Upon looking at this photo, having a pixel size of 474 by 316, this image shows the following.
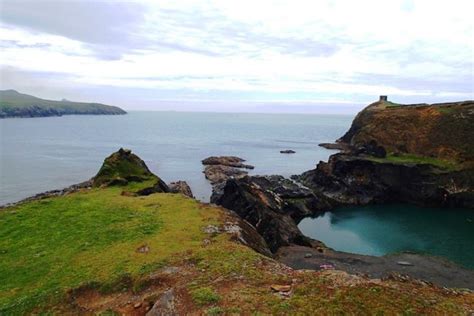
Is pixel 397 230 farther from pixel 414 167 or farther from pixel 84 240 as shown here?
pixel 84 240

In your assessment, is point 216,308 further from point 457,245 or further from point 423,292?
point 457,245

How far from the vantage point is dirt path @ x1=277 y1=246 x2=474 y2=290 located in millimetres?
37281

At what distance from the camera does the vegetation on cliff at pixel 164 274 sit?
18.1 m

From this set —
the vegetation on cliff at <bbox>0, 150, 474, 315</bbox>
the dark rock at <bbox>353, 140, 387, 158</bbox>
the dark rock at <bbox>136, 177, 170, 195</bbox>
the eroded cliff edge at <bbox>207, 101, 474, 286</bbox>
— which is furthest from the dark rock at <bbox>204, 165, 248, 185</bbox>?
the vegetation on cliff at <bbox>0, 150, 474, 315</bbox>

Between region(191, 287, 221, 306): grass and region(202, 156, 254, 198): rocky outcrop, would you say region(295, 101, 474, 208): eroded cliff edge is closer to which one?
region(202, 156, 254, 198): rocky outcrop

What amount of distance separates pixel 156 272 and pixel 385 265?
88.8ft

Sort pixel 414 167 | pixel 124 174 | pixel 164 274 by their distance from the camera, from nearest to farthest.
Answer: pixel 164 274, pixel 124 174, pixel 414 167

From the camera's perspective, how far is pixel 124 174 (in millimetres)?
52719

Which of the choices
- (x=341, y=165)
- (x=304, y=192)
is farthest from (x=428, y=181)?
(x=304, y=192)

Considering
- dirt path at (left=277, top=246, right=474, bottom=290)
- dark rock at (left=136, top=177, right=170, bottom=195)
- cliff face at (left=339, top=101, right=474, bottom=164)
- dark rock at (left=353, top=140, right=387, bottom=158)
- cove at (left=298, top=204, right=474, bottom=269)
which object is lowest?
cove at (left=298, top=204, right=474, bottom=269)

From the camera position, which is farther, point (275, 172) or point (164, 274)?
point (275, 172)

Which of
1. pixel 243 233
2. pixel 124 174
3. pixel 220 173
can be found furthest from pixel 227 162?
pixel 243 233

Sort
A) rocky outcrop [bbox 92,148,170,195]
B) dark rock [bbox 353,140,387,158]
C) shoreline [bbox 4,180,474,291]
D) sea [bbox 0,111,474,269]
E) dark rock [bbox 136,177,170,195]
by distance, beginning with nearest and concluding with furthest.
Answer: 1. shoreline [bbox 4,180,474,291]
2. dark rock [bbox 136,177,170,195]
3. rocky outcrop [bbox 92,148,170,195]
4. sea [bbox 0,111,474,269]
5. dark rock [bbox 353,140,387,158]

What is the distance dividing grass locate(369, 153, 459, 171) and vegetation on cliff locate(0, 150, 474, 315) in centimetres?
6060
